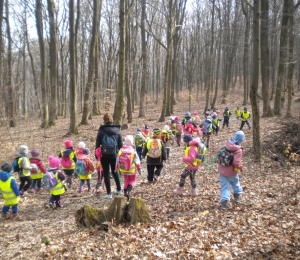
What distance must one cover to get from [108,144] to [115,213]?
1.92 metres

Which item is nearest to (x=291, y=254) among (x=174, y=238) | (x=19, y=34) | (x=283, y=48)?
(x=174, y=238)

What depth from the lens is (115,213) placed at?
5.14m

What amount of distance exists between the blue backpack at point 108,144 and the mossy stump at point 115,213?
5.52 feet

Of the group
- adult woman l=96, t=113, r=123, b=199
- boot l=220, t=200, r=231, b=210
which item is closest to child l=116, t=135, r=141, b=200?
adult woman l=96, t=113, r=123, b=199

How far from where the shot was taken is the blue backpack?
650cm

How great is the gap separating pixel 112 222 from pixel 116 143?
7.30 ft

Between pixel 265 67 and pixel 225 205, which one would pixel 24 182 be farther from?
pixel 265 67

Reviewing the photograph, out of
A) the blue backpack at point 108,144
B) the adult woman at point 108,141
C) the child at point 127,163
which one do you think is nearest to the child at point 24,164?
the adult woman at point 108,141

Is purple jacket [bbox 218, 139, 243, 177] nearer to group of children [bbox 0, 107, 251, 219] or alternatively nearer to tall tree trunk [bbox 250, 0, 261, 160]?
group of children [bbox 0, 107, 251, 219]

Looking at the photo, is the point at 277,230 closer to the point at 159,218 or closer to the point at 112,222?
the point at 159,218

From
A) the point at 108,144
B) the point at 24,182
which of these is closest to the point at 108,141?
the point at 108,144

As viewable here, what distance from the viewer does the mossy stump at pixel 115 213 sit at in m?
5.09

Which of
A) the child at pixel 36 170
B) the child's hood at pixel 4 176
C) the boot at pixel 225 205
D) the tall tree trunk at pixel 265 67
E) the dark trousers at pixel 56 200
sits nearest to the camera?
the boot at pixel 225 205

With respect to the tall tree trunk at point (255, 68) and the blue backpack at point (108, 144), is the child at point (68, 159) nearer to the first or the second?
the blue backpack at point (108, 144)
